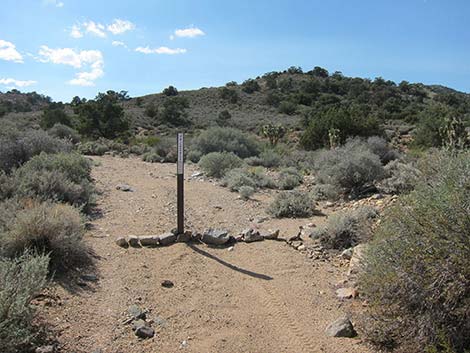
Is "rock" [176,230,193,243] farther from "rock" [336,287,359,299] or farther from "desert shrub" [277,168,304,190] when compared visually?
"desert shrub" [277,168,304,190]

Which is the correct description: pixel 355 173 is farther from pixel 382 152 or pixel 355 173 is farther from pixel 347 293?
pixel 347 293

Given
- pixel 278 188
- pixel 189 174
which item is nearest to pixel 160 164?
pixel 189 174

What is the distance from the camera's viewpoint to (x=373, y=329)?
160 inches

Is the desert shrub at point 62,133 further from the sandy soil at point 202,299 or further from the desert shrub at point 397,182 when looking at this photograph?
the desert shrub at point 397,182

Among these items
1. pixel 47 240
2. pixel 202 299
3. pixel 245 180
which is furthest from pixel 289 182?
pixel 47 240

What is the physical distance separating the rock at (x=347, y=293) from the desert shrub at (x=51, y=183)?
4.81 meters

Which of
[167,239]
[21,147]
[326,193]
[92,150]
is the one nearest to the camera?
[167,239]

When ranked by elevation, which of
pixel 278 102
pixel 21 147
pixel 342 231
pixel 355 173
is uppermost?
pixel 278 102

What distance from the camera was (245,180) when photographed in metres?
12.6

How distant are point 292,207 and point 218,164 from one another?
6.22 meters

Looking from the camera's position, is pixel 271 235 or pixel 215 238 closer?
pixel 215 238

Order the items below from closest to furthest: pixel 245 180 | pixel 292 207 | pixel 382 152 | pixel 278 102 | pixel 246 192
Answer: pixel 292 207 < pixel 246 192 < pixel 245 180 < pixel 382 152 < pixel 278 102

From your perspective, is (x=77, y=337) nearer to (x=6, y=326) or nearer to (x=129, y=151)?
(x=6, y=326)

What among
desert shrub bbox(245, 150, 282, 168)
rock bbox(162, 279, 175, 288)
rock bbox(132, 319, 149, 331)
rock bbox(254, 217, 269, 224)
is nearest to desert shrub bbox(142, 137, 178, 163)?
desert shrub bbox(245, 150, 282, 168)
